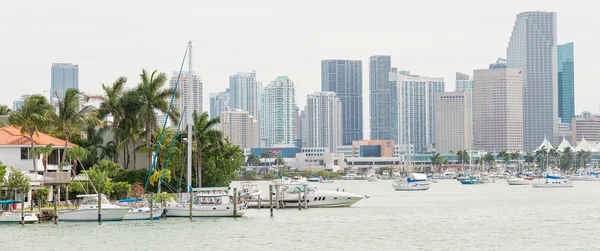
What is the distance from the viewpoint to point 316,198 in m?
104

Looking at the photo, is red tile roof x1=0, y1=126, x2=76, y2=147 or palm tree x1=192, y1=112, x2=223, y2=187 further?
palm tree x1=192, y1=112, x2=223, y2=187

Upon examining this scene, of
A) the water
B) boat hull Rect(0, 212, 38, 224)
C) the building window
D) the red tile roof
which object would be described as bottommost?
the water

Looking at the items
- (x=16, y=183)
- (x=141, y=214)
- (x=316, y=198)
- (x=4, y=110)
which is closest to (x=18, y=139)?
(x=16, y=183)

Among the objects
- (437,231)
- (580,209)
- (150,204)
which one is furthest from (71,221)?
(580,209)

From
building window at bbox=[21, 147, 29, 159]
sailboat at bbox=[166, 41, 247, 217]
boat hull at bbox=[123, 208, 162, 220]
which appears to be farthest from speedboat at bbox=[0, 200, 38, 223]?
building window at bbox=[21, 147, 29, 159]

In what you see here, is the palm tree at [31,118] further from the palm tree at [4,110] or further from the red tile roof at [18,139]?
the palm tree at [4,110]

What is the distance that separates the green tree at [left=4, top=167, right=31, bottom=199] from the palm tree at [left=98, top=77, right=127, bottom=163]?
77.7 feet

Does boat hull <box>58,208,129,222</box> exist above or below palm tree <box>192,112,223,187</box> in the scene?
below

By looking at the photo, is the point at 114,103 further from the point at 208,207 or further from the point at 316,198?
the point at 208,207

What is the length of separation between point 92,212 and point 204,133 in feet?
104

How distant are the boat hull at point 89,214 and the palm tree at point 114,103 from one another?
27.5 metres

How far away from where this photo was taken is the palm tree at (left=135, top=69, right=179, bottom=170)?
347 ft

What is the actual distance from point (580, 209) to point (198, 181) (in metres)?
40.6

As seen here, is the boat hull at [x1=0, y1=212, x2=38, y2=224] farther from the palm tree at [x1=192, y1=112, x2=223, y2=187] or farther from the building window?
Result: the palm tree at [x1=192, y1=112, x2=223, y2=187]
